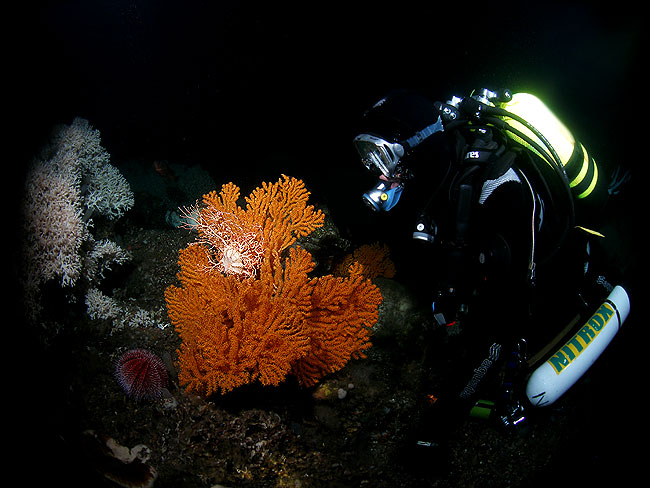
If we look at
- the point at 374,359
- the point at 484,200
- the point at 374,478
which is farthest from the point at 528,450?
the point at 484,200

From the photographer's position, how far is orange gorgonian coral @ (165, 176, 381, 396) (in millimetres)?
2434

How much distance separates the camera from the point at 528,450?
11.8 ft

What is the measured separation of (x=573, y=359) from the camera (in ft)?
8.96

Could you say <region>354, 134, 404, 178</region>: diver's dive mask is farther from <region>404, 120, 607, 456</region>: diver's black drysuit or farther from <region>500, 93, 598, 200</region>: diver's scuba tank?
<region>500, 93, 598, 200</region>: diver's scuba tank

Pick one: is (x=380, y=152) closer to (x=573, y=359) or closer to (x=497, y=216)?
(x=497, y=216)

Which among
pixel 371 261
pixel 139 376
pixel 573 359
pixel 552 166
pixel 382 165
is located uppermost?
pixel 552 166

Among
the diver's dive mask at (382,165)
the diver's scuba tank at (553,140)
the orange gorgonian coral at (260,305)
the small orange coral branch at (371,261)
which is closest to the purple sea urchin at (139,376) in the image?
the orange gorgonian coral at (260,305)

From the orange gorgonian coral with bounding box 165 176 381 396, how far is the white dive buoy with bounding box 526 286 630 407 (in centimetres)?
151

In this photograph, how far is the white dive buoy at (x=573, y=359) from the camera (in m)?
2.69

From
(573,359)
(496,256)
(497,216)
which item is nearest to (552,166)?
(497,216)

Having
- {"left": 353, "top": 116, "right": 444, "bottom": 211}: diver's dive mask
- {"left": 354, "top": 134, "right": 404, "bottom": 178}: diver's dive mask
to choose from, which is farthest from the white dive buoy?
{"left": 354, "top": 134, "right": 404, "bottom": 178}: diver's dive mask

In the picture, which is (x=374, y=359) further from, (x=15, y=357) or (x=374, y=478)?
(x=15, y=357)

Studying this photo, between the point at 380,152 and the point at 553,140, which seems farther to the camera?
the point at 553,140

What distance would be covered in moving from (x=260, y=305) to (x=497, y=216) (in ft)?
6.42
